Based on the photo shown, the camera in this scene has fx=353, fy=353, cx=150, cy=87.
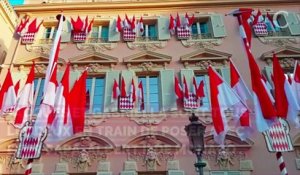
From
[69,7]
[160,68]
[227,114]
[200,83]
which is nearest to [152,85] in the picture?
[160,68]

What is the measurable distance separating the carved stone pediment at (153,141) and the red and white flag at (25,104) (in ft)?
14.4

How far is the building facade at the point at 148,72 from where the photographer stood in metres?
14.2

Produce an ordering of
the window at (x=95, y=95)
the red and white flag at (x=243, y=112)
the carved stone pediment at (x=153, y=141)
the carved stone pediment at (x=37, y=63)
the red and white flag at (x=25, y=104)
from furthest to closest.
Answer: the carved stone pediment at (x=37, y=63), the window at (x=95, y=95), the red and white flag at (x=25, y=104), the carved stone pediment at (x=153, y=141), the red and white flag at (x=243, y=112)

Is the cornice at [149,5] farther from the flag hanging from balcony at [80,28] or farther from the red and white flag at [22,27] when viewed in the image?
the flag hanging from balcony at [80,28]

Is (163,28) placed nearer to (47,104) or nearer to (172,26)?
(172,26)

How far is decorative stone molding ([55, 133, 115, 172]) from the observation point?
14123mm

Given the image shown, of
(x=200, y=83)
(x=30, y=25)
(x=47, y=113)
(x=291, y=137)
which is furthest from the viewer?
(x=30, y=25)

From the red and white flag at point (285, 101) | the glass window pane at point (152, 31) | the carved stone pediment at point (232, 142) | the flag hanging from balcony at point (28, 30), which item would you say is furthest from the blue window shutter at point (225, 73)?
the flag hanging from balcony at point (28, 30)

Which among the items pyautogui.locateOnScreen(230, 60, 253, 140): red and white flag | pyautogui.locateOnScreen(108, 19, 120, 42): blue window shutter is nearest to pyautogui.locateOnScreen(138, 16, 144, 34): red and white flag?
pyautogui.locateOnScreen(108, 19, 120, 42): blue window shutter

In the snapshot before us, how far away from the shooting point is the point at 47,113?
12312 millimetres

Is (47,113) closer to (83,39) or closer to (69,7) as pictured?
(83,39)

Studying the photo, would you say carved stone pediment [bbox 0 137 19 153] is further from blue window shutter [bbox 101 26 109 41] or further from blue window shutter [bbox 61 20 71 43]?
blue window shutter [bbox 101 26 109 41]

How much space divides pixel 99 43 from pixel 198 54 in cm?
525

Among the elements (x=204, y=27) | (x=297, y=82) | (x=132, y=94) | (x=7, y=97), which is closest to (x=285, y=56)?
(x=297, y=82)
